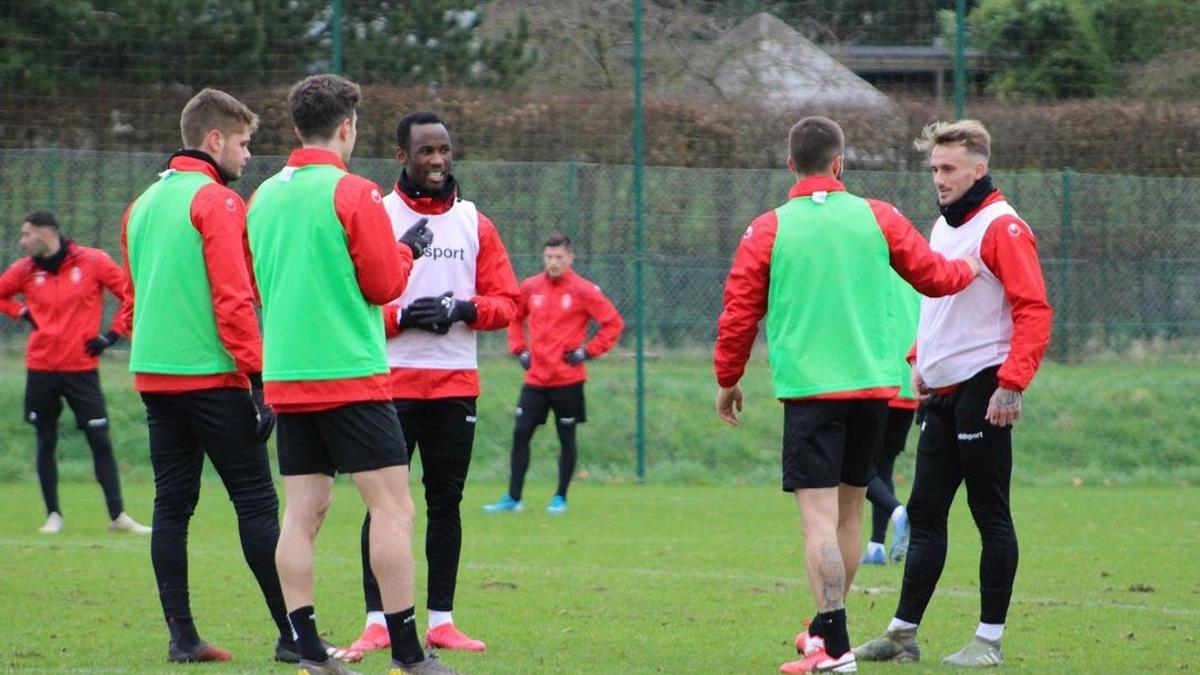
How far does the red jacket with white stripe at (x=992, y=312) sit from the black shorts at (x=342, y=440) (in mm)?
2218

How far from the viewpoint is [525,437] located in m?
13.3

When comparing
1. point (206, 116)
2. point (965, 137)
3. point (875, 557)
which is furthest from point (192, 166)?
point (875, 557)

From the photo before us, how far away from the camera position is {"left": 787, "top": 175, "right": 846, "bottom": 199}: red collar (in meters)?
6.26

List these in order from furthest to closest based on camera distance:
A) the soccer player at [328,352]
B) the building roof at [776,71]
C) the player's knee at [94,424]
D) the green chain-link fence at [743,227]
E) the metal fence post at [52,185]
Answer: the building roof at [776,71]
the green chain-link fence at [743,227]
the metal fence post at [52,185]
the player's knee at [94,424]
the soccer player at [328,352]

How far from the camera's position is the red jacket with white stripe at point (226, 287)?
6.22 m

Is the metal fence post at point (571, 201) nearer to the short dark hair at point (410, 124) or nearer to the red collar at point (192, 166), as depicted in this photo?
the short dark hair at point (410, 124)

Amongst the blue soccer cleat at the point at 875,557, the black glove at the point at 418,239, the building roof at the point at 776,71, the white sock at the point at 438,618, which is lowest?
the blue soccer cleat at the point at 875,557

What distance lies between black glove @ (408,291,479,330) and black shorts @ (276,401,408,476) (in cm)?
84

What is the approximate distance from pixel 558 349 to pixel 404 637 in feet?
25.1

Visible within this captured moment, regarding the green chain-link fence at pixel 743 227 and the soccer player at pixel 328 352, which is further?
the green chain-link fence at pixel 743 227

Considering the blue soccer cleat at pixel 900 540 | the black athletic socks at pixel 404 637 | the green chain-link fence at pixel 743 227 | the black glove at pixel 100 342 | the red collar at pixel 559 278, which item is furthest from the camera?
the green chain-link fence at pixel 743 227

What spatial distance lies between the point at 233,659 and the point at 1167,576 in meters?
5.44

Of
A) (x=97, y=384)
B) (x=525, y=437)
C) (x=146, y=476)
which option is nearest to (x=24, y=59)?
(x=146, y=476)

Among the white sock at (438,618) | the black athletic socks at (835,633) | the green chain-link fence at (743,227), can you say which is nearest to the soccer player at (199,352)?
the white sock at (438,618)
